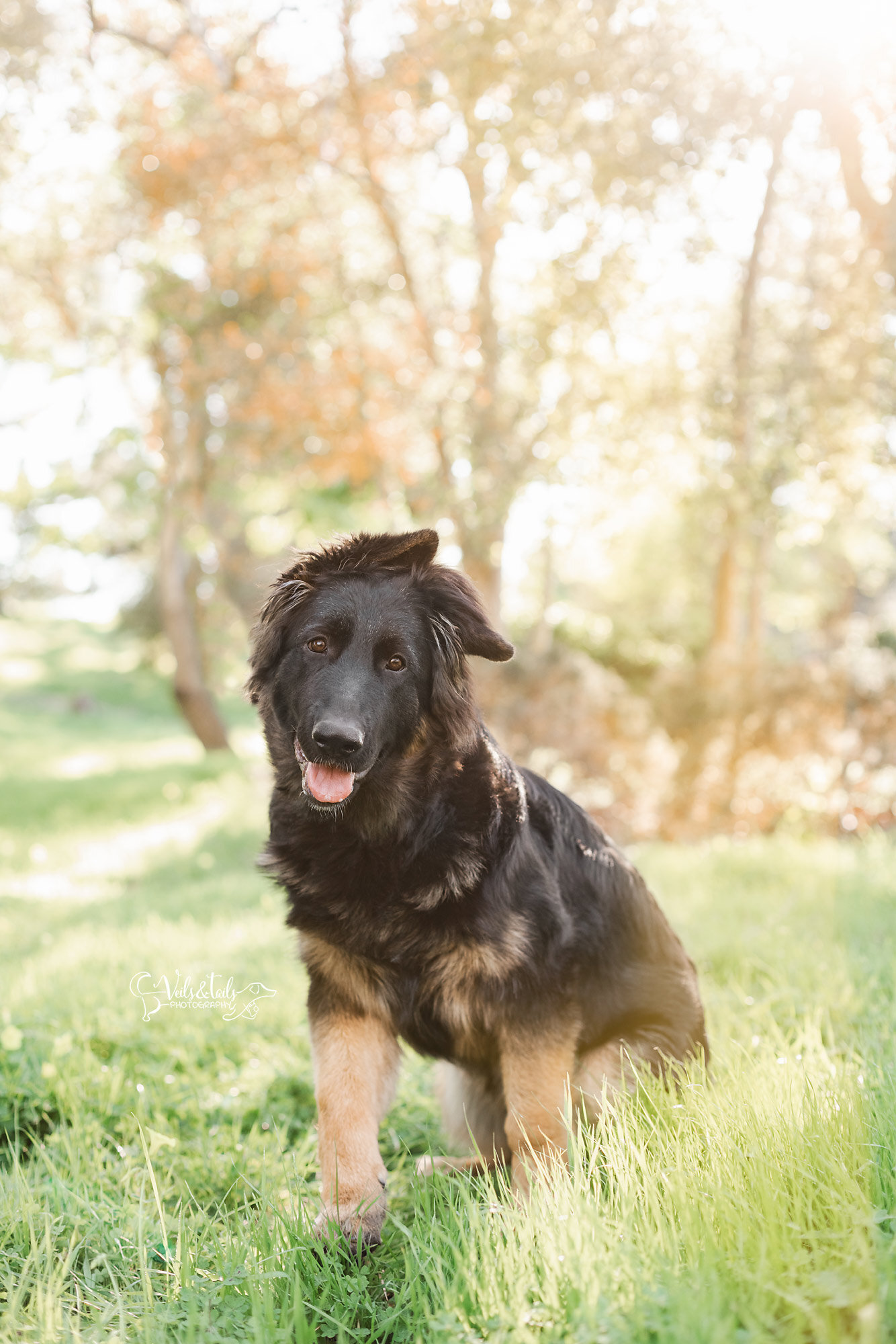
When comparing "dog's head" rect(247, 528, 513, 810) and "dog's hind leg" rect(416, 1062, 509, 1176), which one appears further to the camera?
"dog's hind leg" rect(416, 1062, 509, 1176)

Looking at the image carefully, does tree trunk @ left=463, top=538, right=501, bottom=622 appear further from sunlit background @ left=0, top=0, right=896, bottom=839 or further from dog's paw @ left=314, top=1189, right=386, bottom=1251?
dog's paw @ left=314, top=1189, right=386, bottom=1251

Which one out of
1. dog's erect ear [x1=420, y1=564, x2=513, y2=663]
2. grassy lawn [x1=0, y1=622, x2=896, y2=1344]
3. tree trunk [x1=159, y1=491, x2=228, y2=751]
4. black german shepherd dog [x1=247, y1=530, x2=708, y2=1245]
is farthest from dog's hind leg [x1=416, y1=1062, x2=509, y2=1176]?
tree trunk [x1=159, y1=491, x2=228, y2=751]

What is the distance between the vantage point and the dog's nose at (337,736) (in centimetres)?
275

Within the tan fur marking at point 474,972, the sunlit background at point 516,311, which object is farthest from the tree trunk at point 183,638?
the tan fur marking at point 474,972

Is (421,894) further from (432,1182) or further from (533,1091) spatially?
(432,1182)

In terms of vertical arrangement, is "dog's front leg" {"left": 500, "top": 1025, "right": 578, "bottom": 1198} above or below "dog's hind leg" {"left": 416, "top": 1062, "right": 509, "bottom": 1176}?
above

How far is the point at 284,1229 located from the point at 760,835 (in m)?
10.0

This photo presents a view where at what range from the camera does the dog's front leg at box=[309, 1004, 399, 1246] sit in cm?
276

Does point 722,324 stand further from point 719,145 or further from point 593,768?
point 593,768

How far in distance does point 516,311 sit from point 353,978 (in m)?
12.1

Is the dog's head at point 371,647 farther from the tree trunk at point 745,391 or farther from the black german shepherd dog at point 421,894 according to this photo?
the tree trunk at point 745,391

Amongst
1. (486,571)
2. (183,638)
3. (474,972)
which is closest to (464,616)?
(474,972)

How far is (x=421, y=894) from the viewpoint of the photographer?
2.97m

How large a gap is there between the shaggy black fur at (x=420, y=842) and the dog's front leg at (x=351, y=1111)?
0.28 ft
